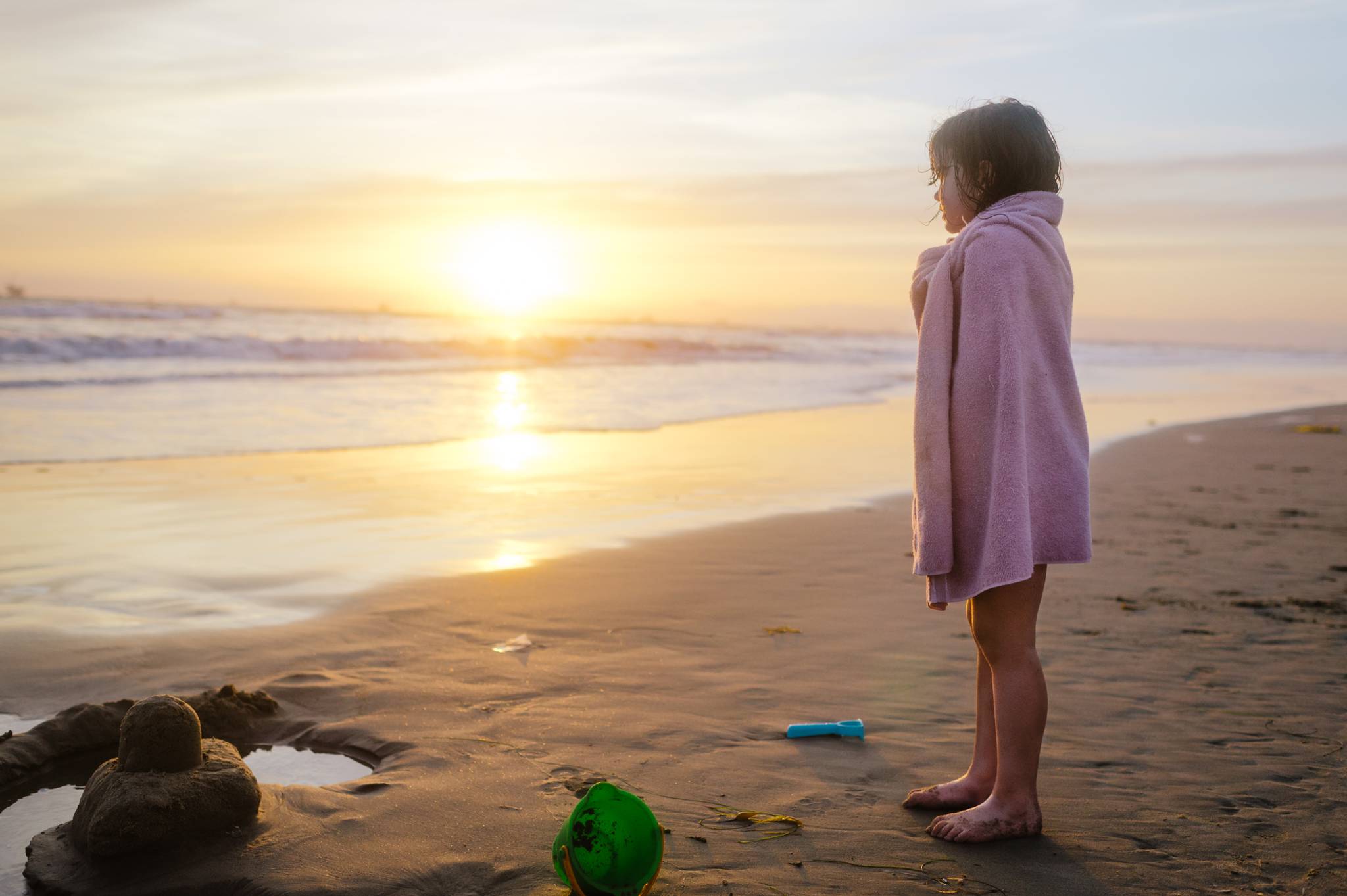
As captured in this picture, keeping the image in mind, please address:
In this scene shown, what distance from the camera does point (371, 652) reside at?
4.59m

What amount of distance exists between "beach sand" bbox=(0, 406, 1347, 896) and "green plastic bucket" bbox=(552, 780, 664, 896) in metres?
0.16

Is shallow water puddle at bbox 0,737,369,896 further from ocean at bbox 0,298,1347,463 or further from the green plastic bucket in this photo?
ocean at bbox 0,298,1347,463

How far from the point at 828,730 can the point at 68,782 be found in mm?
2539

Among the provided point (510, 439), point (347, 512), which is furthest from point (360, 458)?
point (347, 512)

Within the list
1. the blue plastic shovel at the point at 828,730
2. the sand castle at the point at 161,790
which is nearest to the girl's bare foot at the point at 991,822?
the blue plastic shovel at the point at 828,730

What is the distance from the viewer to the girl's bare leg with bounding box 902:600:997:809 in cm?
308

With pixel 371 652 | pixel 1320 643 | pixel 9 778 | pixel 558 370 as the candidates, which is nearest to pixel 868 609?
pixel 1320 643

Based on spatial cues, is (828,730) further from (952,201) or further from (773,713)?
(952,201)

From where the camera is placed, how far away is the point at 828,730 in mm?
3688

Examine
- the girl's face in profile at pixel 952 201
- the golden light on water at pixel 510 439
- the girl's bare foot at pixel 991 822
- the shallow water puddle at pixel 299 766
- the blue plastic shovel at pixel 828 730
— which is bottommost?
the shallow water puddle at pixel 299 766

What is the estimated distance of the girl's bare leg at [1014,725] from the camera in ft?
9.42

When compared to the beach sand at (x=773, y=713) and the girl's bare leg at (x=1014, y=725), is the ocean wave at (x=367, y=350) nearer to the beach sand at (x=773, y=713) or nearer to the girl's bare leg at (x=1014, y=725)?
the beach sand at (x=773, y=713)

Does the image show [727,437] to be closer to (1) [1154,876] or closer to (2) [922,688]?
(2) [922,688]

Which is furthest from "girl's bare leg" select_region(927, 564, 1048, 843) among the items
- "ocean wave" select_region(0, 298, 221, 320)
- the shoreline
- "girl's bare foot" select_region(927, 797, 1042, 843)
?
"ocean wave" select_region(0, 298, 221, 320)
